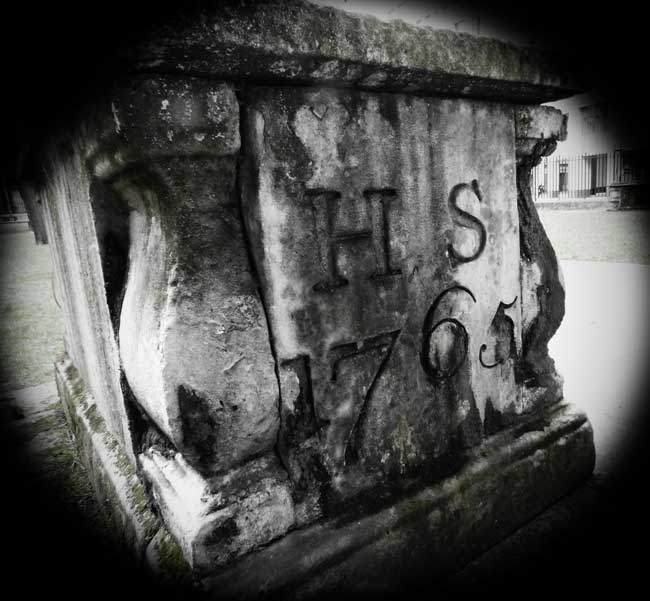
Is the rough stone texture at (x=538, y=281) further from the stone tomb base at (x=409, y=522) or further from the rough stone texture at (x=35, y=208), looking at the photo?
the rough stone texture at (x=35, y=208)

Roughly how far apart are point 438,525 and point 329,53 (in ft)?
4.40

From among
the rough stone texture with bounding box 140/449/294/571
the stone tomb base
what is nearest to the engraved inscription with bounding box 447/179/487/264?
the stone tomb base

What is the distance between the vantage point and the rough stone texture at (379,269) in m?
1.11

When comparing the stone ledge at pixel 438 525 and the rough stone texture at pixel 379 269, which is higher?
the rough stone texture at pixel 379 269

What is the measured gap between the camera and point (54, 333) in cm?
509

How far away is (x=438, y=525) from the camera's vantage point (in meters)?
1.31

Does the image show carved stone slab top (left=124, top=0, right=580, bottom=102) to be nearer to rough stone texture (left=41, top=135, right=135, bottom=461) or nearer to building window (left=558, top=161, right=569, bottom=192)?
rough stone texture (left=41, top=135, right=135, bottom=461)

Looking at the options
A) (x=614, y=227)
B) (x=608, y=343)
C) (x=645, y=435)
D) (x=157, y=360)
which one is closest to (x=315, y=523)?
(x=157, y=360)

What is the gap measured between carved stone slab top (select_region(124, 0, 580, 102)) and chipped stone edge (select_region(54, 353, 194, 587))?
116cm

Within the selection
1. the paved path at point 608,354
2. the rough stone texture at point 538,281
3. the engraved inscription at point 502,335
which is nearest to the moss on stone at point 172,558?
the engraved inscription at point 502,335

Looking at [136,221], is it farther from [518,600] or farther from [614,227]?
[614,227]

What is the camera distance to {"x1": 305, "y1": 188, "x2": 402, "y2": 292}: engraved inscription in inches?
45.6

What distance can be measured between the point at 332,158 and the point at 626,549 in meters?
1.53

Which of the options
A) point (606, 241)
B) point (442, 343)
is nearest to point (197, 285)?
point (442, 343)
